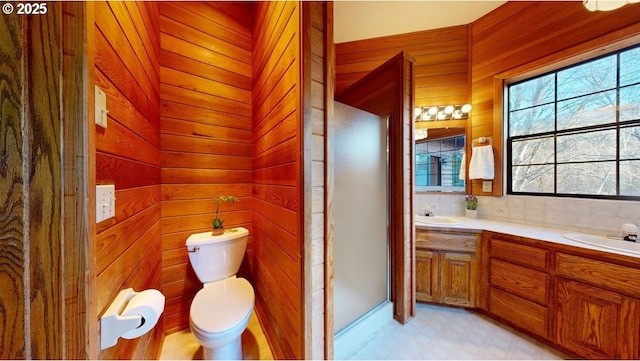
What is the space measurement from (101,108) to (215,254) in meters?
1.30

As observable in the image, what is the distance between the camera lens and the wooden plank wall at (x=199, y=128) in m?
1.75

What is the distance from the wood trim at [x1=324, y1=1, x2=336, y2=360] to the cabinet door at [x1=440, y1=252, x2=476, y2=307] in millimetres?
1393

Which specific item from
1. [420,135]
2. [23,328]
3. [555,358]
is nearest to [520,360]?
A: [555,358]

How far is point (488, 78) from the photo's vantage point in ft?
7.50

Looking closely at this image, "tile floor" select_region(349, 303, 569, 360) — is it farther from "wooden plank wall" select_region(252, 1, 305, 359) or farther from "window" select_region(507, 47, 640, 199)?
"window" select_region(507, 47, 640, 199)

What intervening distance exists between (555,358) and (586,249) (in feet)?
2.64

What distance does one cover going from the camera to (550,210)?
1.96m

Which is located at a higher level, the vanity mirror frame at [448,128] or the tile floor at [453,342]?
the vanity mirror frame at [448,128]

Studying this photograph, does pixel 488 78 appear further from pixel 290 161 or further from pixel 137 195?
pixel 137 195

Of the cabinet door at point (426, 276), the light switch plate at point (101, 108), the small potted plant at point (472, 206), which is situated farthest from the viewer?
the small potted plant at point (472, 206)

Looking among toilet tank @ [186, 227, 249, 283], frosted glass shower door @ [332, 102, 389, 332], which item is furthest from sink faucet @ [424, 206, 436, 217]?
toilet tank @ [186, 227, 249, 283]

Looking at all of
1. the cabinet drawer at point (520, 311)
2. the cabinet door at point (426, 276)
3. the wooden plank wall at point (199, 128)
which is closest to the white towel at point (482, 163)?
the cabinet door at point (426, 276)

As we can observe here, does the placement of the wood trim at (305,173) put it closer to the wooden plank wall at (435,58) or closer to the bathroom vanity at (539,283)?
the bathroom vanity at (539,283)

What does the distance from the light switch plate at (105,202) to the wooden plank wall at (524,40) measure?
2.93 meters
